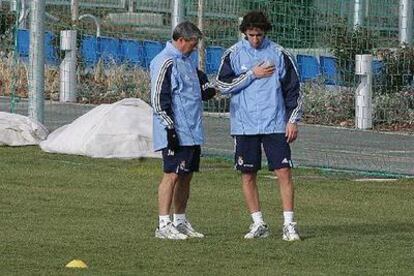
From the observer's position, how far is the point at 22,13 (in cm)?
2467

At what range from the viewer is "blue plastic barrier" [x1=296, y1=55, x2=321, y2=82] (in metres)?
22.4

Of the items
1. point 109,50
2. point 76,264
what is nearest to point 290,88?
point 76,264

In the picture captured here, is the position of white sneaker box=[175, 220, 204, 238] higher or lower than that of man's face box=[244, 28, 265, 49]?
lower

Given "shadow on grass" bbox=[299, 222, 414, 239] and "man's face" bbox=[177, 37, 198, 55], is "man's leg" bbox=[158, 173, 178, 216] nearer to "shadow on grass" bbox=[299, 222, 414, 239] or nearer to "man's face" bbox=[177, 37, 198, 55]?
"man's face" bbox=[177, 37, 198, 55]

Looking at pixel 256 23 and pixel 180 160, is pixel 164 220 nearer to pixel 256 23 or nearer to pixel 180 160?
pixel 180 160

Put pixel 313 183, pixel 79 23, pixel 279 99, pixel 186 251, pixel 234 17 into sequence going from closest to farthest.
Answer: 1. pixel 186 251
2. pixel 279 99
3. pixel 313 183
4. pixel 234 17
5. pixel 79 23

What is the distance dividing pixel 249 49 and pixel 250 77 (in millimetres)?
302

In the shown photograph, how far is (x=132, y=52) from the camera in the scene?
24.9 meters

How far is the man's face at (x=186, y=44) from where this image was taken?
11.8m

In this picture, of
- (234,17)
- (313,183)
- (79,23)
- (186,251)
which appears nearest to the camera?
(186,251)

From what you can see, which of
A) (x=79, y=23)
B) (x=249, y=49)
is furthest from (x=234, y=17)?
(x=249, y=49)

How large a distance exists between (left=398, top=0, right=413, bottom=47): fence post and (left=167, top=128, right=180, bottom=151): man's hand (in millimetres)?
9698

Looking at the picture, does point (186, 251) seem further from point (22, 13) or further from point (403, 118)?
point (22, 13)

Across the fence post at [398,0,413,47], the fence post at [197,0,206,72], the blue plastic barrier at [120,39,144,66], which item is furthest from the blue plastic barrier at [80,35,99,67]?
the fence post at [398,0,413,47]
